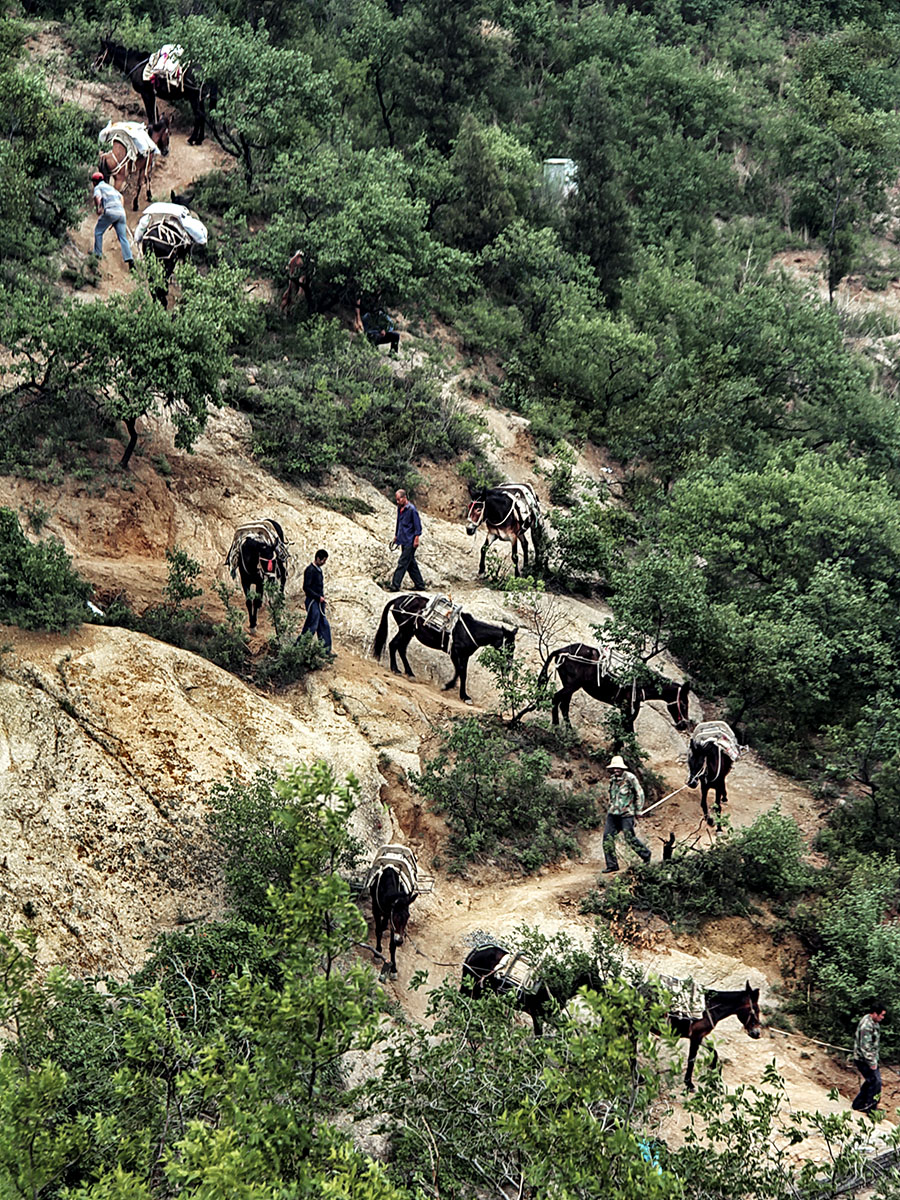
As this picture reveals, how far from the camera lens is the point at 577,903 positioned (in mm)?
16531

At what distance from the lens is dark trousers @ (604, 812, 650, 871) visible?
1692 cm

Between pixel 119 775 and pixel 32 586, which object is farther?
pixel 32 586

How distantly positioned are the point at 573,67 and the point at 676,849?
27.0 metres

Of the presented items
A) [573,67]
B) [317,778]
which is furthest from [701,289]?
[317,778]

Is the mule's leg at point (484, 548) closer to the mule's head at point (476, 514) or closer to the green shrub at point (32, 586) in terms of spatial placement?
the mule's head at point (476, 514)

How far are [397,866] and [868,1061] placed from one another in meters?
5.24

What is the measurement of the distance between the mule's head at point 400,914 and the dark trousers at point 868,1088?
490 cm

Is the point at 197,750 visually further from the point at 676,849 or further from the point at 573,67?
the point at 573,67

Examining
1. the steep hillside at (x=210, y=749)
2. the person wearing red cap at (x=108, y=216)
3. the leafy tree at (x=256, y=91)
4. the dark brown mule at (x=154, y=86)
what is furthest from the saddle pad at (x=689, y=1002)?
the dark brown mule at (x=154, y=86)

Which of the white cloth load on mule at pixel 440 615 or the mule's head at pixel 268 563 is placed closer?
the mule's head at pixel 268 563

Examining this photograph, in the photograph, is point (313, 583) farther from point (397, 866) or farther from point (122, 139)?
point (122, 139)

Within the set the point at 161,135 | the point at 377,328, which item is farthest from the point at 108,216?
the point at 161,135

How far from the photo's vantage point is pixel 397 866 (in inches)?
586

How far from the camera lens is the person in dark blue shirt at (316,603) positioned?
60.3 feet
